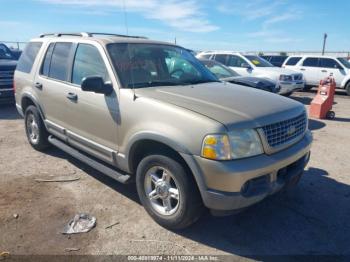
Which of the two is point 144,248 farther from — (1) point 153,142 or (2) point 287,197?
(2) point 287,197

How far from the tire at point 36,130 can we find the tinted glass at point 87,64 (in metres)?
1.48

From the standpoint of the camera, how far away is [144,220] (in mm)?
3562

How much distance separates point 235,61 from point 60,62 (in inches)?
377

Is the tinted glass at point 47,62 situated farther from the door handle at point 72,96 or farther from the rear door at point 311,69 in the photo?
the rear door at point 311,69

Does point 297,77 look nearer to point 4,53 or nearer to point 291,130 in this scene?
point 291,130

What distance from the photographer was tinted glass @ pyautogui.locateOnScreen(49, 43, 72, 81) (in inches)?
176

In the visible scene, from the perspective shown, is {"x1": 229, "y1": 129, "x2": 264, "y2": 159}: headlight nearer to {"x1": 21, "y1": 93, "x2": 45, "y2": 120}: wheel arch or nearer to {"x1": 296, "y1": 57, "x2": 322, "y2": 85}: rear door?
{"x1": 21, "y1": 93, "x2": 45, "y2": 120}: wheel arch

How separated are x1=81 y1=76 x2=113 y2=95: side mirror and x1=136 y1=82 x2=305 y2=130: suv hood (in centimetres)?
34

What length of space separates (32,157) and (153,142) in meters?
3.15

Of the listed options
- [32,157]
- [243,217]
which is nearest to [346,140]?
[243,217]

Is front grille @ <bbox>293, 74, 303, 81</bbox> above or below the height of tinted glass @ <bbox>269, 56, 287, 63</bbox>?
below

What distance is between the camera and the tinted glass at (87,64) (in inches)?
151

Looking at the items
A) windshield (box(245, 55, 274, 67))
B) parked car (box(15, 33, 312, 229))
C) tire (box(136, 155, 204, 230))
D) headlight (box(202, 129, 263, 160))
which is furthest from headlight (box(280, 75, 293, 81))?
headlight (box(202, 129, 263, 160))

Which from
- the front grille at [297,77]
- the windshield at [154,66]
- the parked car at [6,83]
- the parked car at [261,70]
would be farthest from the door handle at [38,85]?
the front grille at [297,77]
